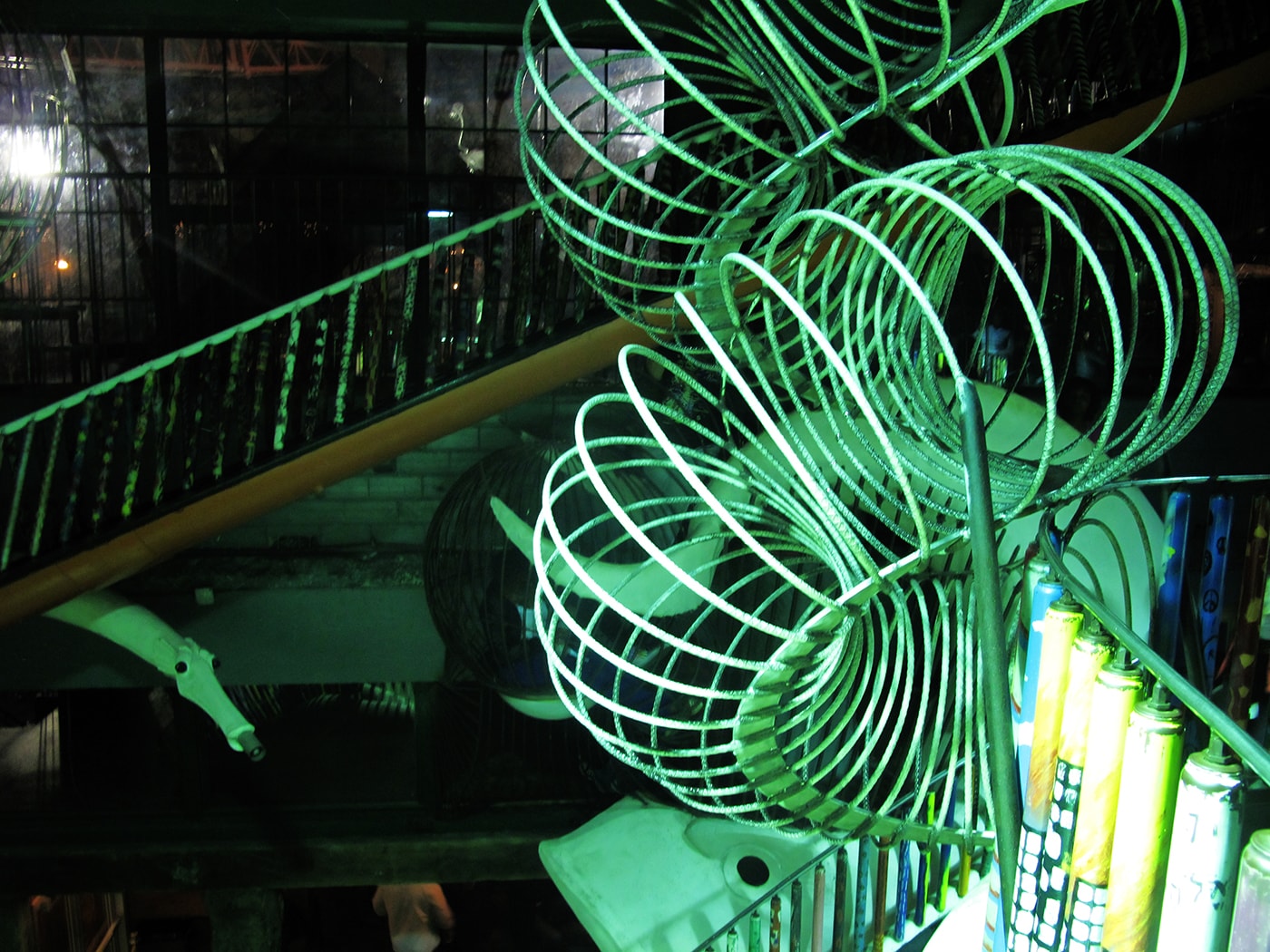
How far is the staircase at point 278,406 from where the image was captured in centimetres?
213

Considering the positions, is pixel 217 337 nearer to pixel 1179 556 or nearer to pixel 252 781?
pixel 252 781

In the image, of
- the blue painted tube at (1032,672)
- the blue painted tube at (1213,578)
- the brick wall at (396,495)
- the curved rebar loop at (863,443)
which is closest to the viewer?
the curved rebar loop at (863,443)

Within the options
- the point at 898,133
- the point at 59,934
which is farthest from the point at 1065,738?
the point at 59,934

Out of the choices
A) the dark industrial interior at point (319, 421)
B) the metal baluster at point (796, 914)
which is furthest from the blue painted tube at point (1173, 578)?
the dark industrial interior at point (319, 421)

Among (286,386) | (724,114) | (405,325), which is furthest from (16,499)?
(724,114)

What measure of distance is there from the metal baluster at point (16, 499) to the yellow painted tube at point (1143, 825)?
87.3 inches

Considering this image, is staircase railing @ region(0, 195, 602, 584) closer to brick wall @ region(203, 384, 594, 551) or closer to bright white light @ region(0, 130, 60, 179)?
brick wall @ region(203, 384, 594, 551)

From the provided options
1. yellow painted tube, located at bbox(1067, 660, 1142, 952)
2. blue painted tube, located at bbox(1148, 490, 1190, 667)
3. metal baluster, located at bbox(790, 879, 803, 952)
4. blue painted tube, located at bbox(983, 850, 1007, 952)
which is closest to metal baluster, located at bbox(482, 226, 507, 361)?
metal baluster, located at bbox(790, 879, 803, 952)

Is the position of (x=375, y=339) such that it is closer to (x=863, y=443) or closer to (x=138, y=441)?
(x=138, y=441)

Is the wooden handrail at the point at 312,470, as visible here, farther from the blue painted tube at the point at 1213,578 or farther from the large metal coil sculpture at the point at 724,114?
the blue painted tube at the point at 1213,578

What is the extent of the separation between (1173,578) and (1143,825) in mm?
598

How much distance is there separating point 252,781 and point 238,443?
97 cm

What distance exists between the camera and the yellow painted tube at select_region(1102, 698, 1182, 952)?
26.0 inches

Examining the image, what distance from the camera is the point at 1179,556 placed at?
118 centimetres
